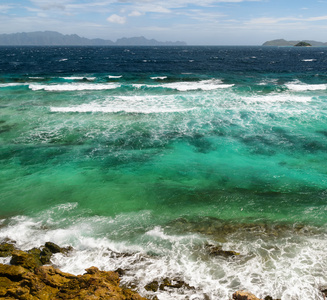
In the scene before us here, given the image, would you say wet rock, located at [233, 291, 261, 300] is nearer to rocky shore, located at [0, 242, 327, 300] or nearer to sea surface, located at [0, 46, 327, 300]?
Result: rocky shore, located at [0, 242, 327, 300]

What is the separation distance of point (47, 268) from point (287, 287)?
8.34 meters

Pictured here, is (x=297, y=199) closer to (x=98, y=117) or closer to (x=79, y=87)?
(x=98, y=117)

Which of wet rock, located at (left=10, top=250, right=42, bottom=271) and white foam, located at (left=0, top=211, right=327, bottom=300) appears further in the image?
wet rock, located at (left=10, top=250, right=42, bottom=271)

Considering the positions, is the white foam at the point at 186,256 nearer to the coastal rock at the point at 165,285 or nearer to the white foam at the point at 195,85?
the coastal rock at the point at 165,285

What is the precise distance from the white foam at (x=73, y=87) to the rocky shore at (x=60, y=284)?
3412 centimetres

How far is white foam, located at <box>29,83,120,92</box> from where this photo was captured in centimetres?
3881

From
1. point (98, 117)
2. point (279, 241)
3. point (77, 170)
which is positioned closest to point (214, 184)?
point (279, 241)

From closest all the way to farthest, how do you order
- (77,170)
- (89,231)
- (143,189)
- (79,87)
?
(89,231), (143,189), (77,170), (79,87)

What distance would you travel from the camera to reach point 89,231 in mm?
11094

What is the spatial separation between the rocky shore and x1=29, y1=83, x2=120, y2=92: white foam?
34.1 metres

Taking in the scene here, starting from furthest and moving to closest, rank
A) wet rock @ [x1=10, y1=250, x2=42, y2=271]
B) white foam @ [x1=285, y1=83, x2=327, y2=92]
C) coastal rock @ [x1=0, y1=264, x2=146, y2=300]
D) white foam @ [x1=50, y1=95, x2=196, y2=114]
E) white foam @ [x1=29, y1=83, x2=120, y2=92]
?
white foam @ [x1=29, y1=83, x2=120, y2=92] < white foam @ [x1=285, y1=83, x2=327, y2=92] < white foam @ [x1=50, y1=95, x2=196, y2=114] < wet rock @ [x1=10, y1=250, x2=42, y2=271] < coastal rock @ [x1=0, y1=264, x2=146, y2=300]

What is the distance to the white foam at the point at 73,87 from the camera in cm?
3881

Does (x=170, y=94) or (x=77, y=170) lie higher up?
(x=170, y=94)

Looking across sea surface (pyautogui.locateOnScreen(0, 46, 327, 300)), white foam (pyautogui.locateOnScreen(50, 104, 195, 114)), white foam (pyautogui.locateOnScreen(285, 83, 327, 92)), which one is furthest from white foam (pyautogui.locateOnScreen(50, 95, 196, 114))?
white foam (pyautogui.locateOnScreen(285, 83, 327, 92))
